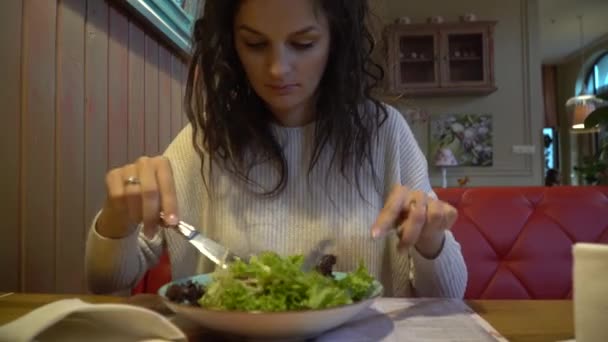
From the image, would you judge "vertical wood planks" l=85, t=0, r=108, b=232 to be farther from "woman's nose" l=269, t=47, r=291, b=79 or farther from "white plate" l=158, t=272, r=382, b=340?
"white plate" l=158, t=272, r=382, b=340

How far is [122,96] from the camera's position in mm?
1208

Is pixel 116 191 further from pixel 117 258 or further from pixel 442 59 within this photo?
pixel 442 59

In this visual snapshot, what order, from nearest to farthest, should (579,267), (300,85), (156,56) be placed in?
1. (579,267)
2. (300,85)
3. (156,56)

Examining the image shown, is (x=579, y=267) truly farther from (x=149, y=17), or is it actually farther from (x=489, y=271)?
(x=149, y=17)

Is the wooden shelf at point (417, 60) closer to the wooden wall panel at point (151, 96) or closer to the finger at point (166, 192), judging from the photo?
the wooden wall panel at point (151, 96)

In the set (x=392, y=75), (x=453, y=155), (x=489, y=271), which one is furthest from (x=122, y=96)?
(x=453, y=155)

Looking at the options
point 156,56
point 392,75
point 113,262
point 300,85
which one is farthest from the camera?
point 392,75

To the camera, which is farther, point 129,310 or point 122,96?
point 122,96

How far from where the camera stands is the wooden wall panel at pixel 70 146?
942 mm

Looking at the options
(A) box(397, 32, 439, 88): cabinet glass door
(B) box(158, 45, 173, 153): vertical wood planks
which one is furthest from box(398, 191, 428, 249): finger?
(A) box(397, 32, 439, 88): cabinet glass door

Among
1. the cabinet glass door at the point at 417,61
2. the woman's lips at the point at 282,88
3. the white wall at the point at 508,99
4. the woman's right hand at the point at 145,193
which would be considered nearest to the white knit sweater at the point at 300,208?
the woman's lips at the point at 282,88

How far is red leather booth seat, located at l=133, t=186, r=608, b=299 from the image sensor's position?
1.16 m

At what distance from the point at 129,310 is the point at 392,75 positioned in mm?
3802

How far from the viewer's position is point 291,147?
41.1 inches
